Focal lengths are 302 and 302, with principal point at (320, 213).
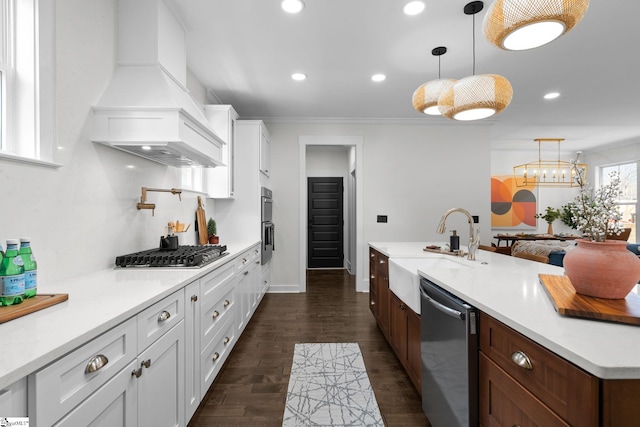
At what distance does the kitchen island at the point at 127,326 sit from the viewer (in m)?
0.75

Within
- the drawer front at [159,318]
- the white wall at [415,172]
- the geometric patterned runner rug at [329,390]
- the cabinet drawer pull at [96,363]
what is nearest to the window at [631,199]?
the white wall at [415,172]

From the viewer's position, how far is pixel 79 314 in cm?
103

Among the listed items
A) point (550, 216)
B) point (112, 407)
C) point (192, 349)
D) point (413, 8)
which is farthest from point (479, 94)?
point (550, 216)

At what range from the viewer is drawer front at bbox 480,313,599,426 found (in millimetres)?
713

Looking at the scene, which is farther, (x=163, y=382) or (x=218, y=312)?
(x=218, y=312)

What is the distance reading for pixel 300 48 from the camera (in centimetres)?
273

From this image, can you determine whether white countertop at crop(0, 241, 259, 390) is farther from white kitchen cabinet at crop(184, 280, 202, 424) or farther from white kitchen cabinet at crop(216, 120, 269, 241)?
white kitchen cabinet at crop(216, 120, 269, 241)

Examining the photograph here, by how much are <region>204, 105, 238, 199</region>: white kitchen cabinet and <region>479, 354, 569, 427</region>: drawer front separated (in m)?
3.03

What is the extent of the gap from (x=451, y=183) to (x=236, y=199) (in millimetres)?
3339

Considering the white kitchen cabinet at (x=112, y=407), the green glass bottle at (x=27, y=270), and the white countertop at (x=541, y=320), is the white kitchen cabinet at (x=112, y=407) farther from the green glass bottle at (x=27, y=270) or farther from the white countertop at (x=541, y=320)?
the white countertop at (x=541, y=320)

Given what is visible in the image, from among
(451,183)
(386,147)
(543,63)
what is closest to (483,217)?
(451,183)

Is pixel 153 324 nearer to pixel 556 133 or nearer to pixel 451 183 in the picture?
pixel 451 183

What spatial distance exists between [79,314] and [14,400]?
369 mm

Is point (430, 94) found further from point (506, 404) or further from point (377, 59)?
point (506, 404)
